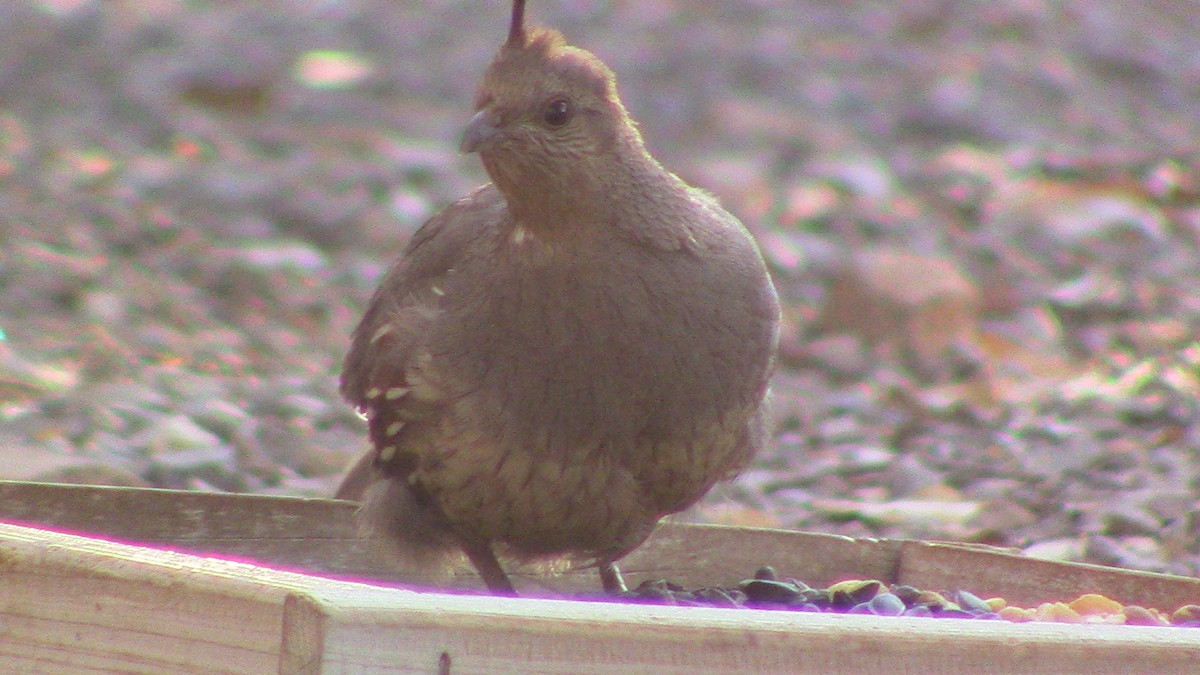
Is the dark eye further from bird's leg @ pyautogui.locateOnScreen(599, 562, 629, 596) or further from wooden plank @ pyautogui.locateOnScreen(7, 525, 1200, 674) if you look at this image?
wooden plank @ pyautogui.locateOnScreen(7, 525, 1200, 674)

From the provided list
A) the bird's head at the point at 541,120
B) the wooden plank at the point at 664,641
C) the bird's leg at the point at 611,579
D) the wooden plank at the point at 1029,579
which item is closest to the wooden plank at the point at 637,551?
the wooden plank at the point at 1029,579

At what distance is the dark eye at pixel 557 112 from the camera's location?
13.0 ft

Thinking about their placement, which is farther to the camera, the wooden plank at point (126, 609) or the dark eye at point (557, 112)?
the dark eye at point (557, 112)

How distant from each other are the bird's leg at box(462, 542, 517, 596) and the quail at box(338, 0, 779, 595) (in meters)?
0.11

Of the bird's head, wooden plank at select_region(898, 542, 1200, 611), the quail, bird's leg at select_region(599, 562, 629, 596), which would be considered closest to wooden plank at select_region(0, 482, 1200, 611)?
wooden plank at select_region(898, 542, 1200, 611)

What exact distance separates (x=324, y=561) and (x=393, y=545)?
0.80 ft

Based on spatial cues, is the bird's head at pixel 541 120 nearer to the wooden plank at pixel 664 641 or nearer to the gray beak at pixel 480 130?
the gray beak at pixel 480 130

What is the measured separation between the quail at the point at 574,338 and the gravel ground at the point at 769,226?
0.94 meters

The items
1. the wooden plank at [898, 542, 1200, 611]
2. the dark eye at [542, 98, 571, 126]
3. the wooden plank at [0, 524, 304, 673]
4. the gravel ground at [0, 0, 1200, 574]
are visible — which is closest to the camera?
the wooden plank at [0, 524, 304, 673]

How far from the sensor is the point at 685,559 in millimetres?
4629

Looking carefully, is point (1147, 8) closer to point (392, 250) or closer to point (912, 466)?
point (392, 250)

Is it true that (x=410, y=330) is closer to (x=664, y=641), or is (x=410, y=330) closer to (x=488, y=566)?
(x=488, y=566)

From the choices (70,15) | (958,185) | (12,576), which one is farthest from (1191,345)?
(70,15)

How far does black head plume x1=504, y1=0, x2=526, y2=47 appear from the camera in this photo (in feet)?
12.9
